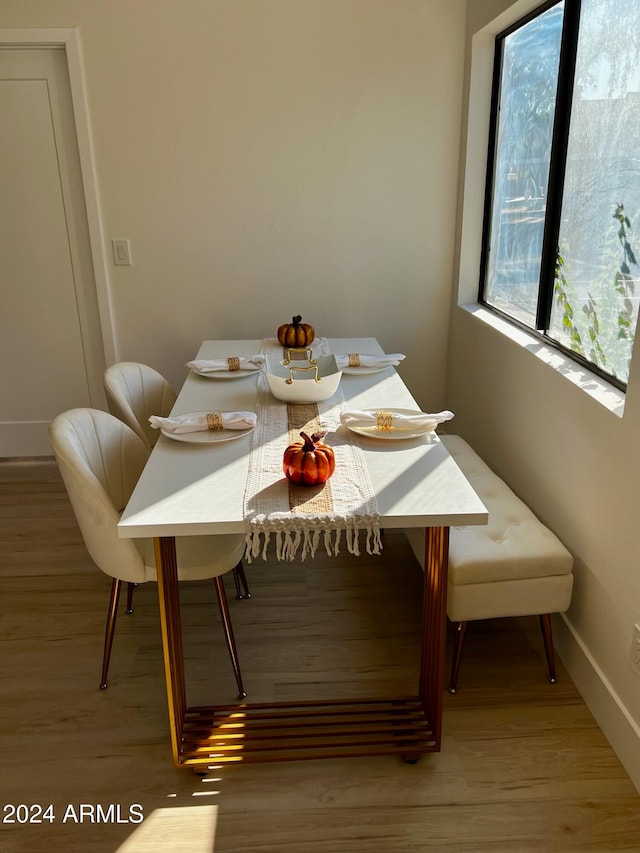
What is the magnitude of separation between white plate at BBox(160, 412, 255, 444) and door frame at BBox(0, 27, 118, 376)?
1.72 meters

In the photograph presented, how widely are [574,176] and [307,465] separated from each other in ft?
4.48

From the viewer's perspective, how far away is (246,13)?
3.04 metres

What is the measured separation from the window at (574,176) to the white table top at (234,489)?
0.63 m

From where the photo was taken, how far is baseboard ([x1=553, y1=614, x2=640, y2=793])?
69.6 inches

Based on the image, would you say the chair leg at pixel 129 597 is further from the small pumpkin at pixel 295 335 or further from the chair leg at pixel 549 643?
the chair leg at pixel 549 643

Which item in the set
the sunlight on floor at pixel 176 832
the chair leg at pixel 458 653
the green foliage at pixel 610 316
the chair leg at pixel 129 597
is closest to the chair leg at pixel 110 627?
the chair leg at pixel 129 597

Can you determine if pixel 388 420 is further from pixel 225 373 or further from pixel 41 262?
pixel 41 262

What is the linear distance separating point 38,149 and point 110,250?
0.56 meters

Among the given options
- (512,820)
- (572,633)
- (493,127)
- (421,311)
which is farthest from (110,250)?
(512,820)

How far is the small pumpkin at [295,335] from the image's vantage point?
114 inches

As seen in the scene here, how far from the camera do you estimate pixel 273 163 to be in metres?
3.26

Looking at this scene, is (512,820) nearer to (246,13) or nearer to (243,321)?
(243,321)

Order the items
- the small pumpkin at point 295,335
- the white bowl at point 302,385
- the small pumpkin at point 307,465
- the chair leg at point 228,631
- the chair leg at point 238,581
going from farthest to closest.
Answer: the small pumpkin at point 295,335 < the chair leg at point 238,581 < the white bowl at point 302,385 < the chair leg at point 228,631 < the small pumpkin at point 307,465

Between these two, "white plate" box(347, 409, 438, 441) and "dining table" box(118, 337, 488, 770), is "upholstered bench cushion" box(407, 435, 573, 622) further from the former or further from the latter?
"white plate" box(347, 409, 438, 441)
